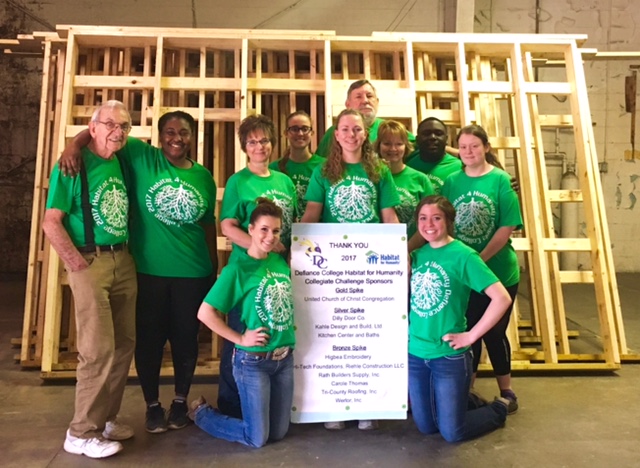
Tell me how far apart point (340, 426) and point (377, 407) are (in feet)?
0.80

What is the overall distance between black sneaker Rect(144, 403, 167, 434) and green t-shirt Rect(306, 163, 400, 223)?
4.66 ft

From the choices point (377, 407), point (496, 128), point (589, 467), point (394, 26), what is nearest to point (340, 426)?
point (377, 407)

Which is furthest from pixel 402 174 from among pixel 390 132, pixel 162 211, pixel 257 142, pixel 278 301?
pixel 162 211

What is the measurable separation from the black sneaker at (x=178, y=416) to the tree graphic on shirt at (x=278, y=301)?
0.86 m

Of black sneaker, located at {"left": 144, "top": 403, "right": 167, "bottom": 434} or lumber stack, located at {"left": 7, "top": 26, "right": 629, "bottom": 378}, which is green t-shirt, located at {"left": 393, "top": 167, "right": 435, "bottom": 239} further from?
black sneaker, located at {"left": 144, "top": 403, "right": 167, "bottom": 434}

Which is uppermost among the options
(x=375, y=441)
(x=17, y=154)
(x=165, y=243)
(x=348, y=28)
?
(x=348, y=28)

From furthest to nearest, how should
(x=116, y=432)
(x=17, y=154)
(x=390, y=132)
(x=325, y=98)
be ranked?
1. (x=17, y=154)
2. (x=325, y=98)
3. (x=390, y=132)
4. (x=116, y=432)

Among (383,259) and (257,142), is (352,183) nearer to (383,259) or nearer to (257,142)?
(383,259)

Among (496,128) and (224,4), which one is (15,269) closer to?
(224,4)

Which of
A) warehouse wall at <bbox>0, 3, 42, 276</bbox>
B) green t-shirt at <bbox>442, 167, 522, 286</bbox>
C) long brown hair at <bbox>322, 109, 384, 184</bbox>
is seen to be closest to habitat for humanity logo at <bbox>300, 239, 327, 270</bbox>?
long brown hair at <bbox>322, 109, 384, 184</bbox>

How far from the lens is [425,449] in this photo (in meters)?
2.71

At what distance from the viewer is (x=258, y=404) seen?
102 inches

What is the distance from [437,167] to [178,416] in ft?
6.92

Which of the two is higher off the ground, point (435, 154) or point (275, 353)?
point (435, 154)
